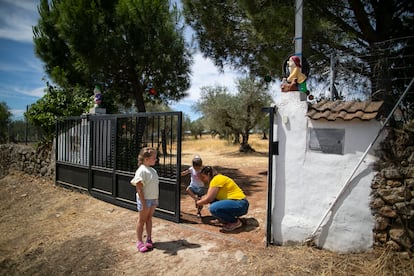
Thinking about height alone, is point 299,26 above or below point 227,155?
above

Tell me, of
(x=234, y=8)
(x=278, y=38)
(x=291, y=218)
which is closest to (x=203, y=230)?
(x=291, y=218)

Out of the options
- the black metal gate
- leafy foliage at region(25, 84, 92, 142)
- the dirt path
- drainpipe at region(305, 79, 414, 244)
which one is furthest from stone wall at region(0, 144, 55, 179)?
drainpipe at region(305, 79, 414, 244)

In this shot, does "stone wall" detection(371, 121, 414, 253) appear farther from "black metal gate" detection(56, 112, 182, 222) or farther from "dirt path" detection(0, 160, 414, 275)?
"black metal gate" detection(56, 112, 182, 222)

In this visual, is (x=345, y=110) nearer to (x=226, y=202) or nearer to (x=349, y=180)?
(x=349, y=180)

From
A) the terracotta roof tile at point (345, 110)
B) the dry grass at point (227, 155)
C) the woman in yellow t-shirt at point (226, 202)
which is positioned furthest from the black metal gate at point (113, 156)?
the dry grass at point (227, 155)

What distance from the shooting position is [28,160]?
33.8 ft

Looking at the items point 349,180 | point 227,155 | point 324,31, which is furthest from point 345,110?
point 227,155

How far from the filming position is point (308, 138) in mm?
3875

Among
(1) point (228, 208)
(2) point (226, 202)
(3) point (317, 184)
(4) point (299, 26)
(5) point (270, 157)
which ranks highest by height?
(4) point (299, 26)

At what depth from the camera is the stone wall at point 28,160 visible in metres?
9.30

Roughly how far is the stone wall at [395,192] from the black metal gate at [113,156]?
10.5ft

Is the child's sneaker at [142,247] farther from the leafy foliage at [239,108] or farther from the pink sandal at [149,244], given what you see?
the leafy foliage at [239,108]

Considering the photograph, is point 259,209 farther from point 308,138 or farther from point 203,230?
point 308,138

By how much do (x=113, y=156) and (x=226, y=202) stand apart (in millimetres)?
3246
